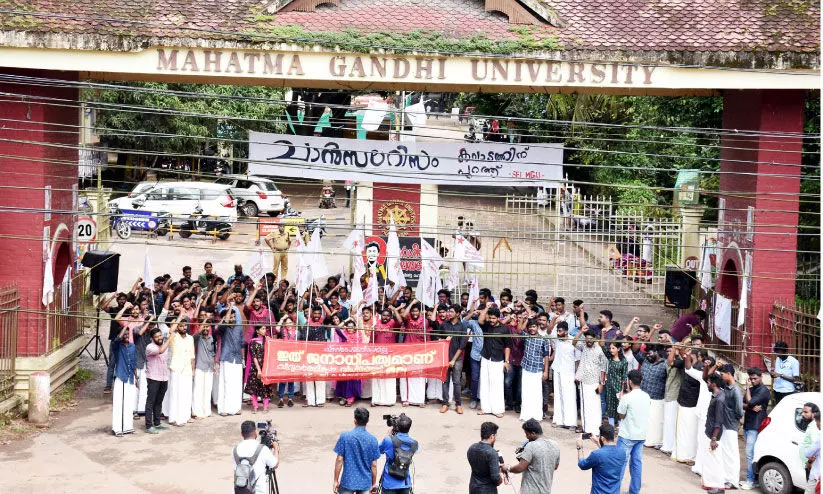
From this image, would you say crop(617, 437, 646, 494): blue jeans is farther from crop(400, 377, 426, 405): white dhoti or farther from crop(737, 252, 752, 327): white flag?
crop(737, 252, 752, 327): white flag

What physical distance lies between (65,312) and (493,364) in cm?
661

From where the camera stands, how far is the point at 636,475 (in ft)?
42.6

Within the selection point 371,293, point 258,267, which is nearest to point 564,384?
point 371,293

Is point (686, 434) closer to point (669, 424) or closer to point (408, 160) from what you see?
point (669, 424)

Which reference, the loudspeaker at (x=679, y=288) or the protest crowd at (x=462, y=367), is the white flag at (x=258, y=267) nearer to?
the protest crowd at (x=462, y=367)

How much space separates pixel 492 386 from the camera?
16.2m

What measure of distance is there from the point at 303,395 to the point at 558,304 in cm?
412

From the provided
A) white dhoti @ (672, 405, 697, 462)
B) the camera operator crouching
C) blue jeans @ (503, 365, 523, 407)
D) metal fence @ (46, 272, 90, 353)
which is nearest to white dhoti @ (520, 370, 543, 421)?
blue jeans @ (503, 365, 523, 407)

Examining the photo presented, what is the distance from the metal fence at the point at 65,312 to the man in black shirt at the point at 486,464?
7820 mm

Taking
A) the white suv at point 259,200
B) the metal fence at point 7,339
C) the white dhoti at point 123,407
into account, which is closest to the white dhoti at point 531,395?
the white dhoti at point 123,407

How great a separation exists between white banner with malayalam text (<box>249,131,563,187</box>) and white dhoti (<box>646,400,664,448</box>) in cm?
440

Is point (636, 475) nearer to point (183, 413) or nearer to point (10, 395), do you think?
point (183, 413)

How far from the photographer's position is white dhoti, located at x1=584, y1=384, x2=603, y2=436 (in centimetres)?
1523

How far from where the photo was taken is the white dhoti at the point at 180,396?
1530 cm
